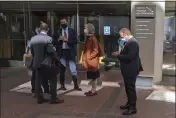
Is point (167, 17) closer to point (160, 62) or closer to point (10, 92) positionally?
point (160, 62)

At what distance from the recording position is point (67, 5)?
1131 cm

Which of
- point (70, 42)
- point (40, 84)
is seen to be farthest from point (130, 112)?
point (70, 42)

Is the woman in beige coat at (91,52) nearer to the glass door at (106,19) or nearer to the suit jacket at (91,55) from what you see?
the suit jacket at (91,55)

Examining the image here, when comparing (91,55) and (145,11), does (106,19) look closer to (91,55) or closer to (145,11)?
(145,11)

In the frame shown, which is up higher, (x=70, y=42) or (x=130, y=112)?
(x=70, y=42)

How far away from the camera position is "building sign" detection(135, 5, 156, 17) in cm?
877

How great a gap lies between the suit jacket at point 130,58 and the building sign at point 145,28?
8.81 feet

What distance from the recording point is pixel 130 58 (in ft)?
20.1

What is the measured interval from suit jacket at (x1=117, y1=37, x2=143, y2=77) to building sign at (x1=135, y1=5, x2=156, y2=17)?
8.98 ft

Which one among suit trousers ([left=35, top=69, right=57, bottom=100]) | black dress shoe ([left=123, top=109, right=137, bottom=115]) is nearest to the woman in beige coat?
suit trousers ([left=35, top=69, right=57, bottom=100])

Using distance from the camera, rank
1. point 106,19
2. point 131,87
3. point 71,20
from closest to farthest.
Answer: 1. point 131,87
2. point 106,19
3. point 71,20

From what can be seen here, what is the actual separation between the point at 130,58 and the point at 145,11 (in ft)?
9.91

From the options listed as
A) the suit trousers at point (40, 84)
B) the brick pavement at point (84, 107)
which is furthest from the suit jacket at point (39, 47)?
the brick pavement at point (84, 107)

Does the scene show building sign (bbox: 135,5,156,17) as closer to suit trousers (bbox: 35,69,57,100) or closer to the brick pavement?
the brick pavement
